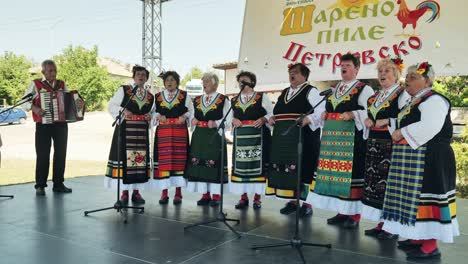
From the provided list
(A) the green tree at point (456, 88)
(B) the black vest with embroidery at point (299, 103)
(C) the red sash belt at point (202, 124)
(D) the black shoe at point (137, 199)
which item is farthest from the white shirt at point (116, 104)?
(A) the green tree at point (456, 88)

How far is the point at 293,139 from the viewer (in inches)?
148

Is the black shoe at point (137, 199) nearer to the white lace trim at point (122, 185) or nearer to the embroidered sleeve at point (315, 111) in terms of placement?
the white lace trim at point (122, 185)

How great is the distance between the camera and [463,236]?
3.45 m

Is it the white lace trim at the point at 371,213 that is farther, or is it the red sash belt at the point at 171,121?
the red sash belt at the point at 171,121

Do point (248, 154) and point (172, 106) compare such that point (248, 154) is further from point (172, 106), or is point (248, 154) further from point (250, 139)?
point (172, 106)

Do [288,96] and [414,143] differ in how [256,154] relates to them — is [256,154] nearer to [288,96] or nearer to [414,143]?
[288,96]

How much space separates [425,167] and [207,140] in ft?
6.82

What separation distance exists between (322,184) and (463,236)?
1197 millimetres

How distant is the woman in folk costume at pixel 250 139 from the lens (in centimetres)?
404

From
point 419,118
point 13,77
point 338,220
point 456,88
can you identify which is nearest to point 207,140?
point 338,220

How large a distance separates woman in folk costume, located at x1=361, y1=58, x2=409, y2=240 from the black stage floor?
0.37 m

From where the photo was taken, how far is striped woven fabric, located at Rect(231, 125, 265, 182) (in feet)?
13.4

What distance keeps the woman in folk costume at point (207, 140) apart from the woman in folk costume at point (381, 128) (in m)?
1.46

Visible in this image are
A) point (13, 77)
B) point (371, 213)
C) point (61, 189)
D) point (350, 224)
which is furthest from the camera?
point (13, 77)
